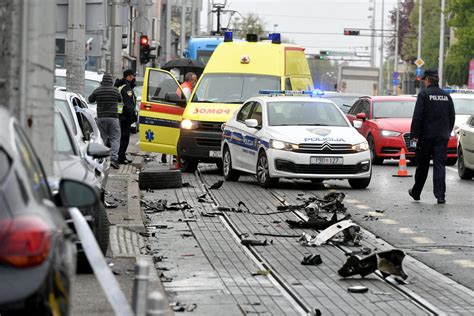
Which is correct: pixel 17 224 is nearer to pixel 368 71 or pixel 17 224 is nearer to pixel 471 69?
pixel 368 71

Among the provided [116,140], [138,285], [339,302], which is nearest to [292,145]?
[116,140]

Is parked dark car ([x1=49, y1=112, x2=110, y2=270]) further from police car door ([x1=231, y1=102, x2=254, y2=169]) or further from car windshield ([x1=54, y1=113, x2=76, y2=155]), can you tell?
police car door ([x1=231, y1=102, x2=254, y2=169])

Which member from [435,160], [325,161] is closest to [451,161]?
[325,161]

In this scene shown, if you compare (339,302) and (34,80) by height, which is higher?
(34,80)

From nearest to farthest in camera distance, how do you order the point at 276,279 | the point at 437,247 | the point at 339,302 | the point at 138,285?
the point at 138,285 → the point at 339,302 → the point at 276,279 → the point at 437,247

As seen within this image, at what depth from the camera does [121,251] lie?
13.5 metres

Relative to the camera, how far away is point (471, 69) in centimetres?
7625

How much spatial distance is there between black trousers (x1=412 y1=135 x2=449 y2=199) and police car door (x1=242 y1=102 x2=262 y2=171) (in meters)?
3.25

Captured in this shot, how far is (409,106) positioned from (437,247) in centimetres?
1787

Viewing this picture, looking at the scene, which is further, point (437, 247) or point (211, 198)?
point (211, 198)

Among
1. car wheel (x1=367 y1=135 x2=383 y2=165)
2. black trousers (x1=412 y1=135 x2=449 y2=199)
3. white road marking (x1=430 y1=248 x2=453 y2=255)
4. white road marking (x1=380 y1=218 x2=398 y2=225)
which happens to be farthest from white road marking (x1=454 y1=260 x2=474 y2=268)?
car wheel (x1=367 y1=135 x2=383 y2=165)

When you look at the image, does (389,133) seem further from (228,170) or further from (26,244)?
(26,244)

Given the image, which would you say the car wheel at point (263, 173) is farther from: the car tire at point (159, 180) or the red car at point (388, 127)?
the red car at point (388, 127)

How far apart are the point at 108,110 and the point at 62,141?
1256 centimetres
